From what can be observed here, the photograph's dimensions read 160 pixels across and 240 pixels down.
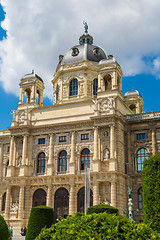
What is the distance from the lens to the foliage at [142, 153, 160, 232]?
15.9 metres

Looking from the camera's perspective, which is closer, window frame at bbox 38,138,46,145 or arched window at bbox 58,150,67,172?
arched window at bbox 58,150,67,172

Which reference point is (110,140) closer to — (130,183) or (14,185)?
(130,183)

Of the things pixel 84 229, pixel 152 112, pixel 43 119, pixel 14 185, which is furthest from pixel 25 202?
pixel 84 229

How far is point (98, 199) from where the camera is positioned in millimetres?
38000

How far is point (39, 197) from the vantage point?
4181 centimetres

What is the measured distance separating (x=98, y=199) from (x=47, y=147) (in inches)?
400

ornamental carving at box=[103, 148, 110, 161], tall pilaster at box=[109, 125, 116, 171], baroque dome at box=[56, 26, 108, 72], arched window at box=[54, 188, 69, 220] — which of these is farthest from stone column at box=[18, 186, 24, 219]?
baroque dome at box=[56, 26, 108, 72]

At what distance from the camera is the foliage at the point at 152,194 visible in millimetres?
15898

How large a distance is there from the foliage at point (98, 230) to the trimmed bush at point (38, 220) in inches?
455

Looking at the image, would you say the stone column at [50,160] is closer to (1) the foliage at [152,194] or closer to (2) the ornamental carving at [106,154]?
(2) the ornamental carving at [106,154]

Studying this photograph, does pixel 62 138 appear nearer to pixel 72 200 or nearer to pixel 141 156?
pixel 72 200

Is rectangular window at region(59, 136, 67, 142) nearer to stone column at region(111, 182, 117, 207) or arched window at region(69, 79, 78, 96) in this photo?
stone column at region(111, 182, 117, 207)

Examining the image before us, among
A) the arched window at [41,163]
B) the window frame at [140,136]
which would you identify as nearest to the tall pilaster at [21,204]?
the arched window at [41,163]

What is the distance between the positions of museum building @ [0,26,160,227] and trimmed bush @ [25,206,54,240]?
713 inches
